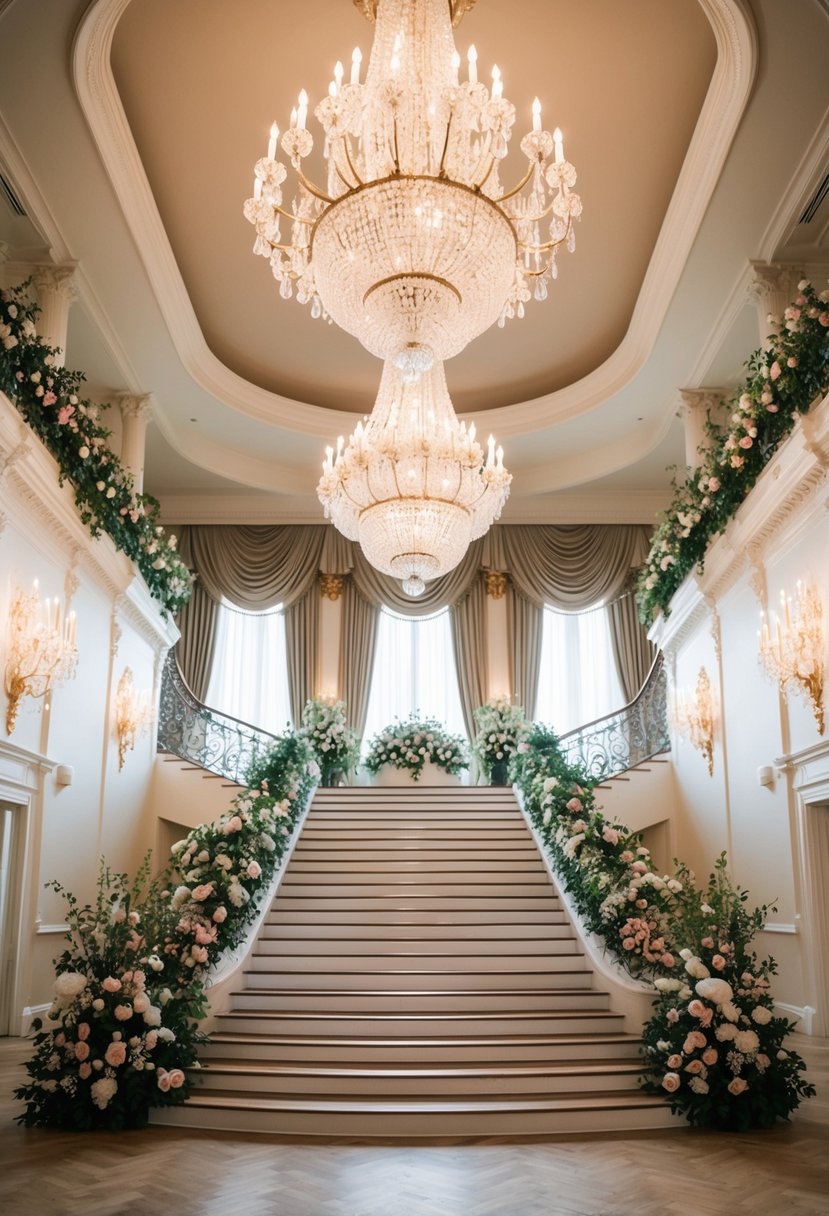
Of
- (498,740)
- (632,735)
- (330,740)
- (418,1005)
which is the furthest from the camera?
(498,740)

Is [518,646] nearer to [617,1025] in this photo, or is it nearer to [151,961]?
[617,1025]

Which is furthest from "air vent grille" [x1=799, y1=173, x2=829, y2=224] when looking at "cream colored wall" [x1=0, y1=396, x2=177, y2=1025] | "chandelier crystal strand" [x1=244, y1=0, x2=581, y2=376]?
"cream colored wall" [x1=0, y1=396, x2=177, y2=1025]

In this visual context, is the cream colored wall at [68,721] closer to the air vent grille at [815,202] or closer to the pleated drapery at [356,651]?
the pleated drapery at [356,651]

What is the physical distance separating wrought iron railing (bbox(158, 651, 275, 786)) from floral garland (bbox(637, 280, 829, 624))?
6.07m

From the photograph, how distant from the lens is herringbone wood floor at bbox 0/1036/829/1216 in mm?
4789

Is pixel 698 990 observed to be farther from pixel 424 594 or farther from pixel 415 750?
pixel 424 594

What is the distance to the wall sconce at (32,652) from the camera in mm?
8812

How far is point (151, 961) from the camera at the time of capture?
6.80m

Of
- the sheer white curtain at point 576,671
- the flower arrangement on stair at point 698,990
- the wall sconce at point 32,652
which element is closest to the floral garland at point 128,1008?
the wall sconce at point 32,652

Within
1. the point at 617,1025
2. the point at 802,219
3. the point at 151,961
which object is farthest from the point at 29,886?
the point at 802,219

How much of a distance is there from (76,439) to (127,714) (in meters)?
3.64

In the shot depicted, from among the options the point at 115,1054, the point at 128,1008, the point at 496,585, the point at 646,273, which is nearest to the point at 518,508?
the point at 496,585

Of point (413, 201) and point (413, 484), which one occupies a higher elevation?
point (413, 201)

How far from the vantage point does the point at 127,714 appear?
1230 cm
